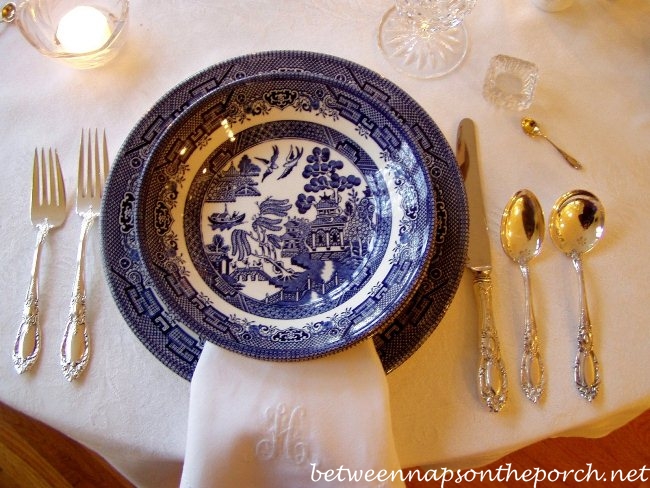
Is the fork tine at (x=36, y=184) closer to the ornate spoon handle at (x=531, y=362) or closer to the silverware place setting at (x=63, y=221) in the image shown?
the silverware place setting at (x=63, y=221)

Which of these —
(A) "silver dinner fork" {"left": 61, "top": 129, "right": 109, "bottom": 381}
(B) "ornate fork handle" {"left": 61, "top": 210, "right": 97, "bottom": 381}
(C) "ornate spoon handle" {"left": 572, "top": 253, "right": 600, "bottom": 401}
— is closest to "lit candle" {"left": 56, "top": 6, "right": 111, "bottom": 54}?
(A) "silver dinner fork" {"left": 61, "top": 129, "right": 109, "bottom": 381}

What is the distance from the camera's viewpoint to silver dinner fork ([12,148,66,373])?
565 millimetres

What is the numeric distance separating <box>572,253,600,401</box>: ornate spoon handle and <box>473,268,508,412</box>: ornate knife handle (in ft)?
0.26

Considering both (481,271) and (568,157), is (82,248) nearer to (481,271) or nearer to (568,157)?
(481,271)

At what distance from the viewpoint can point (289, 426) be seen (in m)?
0.52

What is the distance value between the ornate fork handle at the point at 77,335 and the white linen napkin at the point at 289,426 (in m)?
0.14

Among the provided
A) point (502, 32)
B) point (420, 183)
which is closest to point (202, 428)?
point (420, 183)

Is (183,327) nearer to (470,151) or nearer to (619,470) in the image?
(470,151)

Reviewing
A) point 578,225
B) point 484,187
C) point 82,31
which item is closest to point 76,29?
point 82,31

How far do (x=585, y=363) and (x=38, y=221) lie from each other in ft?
2.07

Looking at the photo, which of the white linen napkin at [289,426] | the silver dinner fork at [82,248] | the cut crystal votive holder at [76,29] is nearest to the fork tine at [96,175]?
the silver dinner fork at [82,248]

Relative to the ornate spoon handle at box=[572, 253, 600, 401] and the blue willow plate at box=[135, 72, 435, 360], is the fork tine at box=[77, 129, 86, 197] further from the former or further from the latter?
the ornate spoon handle at box=[572, 253, 600, 401]

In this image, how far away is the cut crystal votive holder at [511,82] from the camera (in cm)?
67

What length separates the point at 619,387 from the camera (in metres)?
0.57
